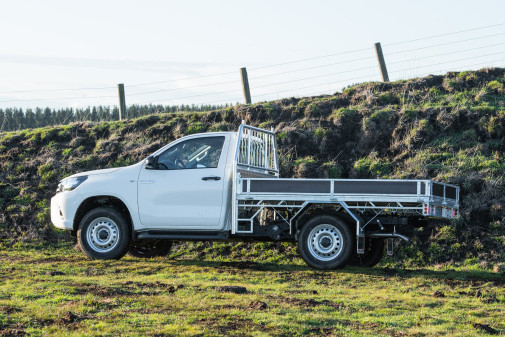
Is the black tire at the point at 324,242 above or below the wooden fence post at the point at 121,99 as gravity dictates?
below

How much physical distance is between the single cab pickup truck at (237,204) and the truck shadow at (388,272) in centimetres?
30

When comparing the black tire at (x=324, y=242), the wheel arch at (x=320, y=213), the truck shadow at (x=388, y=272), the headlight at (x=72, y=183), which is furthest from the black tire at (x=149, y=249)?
the black tire at (x=324, y=242)

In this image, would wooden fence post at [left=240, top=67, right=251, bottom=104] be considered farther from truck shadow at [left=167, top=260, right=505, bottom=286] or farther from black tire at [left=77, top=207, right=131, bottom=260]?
black tire at [left=77, top=207, right=131, bottom=260]

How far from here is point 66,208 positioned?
1239 cm

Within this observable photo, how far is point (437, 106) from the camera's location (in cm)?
1912

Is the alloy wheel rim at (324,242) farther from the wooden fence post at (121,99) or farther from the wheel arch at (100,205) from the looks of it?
the wooden fence post at (121,99)

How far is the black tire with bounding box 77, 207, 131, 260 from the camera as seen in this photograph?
12.1 metres

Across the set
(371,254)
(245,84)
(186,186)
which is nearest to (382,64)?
(245,84)

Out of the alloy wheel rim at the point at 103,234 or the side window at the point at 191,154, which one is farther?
the alloy wheel rim at the point at 103,234

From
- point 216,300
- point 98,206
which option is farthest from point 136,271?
point 216,300

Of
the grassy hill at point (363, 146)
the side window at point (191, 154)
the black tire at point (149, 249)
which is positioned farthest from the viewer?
the grassy hill at point (363, 146)

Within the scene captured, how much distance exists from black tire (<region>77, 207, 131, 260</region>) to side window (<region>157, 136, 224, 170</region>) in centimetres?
117

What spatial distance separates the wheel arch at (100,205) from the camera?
1230 cm

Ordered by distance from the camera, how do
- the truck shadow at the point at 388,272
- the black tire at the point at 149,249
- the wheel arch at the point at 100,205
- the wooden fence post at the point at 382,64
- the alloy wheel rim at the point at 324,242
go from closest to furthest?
the truck shadow at the point at 388,272
the alloy wheel rim at the point at 324,242
the wheel arch at the point at 100,205
the black tire at the point at 149,249
the wooden fence post at the point at 382,64
